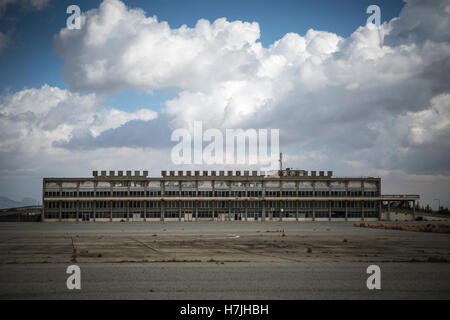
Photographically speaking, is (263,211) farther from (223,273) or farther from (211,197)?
(223,273)

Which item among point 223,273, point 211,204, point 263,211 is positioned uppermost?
point 223,273

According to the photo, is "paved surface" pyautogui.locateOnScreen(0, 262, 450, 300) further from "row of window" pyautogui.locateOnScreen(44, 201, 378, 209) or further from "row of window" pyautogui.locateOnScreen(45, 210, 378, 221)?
"row of window" pyautogui.locateOnScreen(44, 201, 378, 209)

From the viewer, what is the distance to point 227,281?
1780cm

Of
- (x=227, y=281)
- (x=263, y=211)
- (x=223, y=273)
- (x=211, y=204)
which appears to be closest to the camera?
(x=227, y=281)

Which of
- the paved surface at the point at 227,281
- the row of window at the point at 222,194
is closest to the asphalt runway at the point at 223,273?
the paved surface at the point at 227,281

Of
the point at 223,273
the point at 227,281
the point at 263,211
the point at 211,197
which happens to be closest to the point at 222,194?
the point at 211,197

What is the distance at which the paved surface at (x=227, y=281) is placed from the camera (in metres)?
15.3

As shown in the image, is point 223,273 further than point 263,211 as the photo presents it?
No

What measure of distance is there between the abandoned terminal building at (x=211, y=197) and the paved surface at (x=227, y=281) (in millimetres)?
83044

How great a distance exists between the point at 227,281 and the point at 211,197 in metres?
88.2

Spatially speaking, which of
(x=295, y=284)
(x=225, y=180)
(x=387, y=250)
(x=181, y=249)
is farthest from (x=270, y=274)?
(x=225, y=180)

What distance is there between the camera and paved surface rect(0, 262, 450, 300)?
15.3 metres

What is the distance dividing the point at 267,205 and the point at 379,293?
92.1 metres
